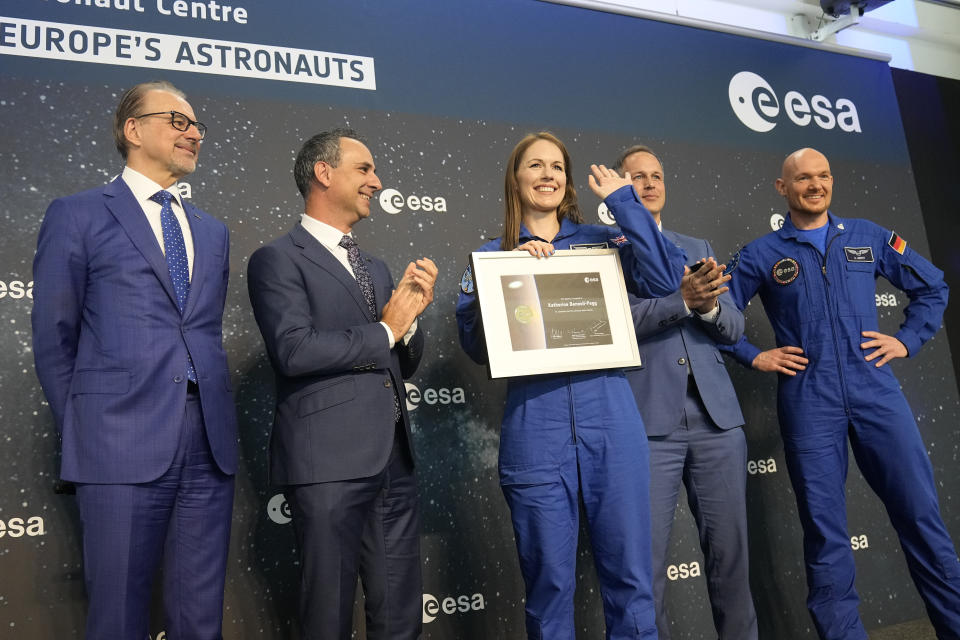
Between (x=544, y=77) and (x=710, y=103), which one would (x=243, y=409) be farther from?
(x=710, y=103)

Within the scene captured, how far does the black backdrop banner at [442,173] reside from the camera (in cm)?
257

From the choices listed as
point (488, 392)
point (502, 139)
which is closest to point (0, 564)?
point (488, 392)

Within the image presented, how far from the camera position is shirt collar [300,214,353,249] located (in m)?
2.20

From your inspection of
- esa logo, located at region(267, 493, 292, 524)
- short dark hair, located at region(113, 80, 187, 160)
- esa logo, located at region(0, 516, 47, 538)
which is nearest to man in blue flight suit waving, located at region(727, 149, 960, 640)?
esa logo, located at region(267, 493, 292, 524)

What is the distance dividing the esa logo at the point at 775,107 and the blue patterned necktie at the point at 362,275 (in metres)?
2.50

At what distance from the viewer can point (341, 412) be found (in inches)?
77.3

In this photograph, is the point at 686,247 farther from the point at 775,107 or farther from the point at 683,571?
the point at 775,107

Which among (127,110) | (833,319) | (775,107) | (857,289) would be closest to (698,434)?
(833,319)

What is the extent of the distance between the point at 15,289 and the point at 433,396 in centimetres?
148

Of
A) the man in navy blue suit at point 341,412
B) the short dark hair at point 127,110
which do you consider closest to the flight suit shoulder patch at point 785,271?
the man in navy blue suit at point 341,412

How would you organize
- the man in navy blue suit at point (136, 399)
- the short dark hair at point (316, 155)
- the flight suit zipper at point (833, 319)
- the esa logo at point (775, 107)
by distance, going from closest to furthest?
the man in navy blue suit at point (136, 399) → the short dark hair at point (316, 155) → the flight suit zipper at point (833, 319) → the esa logo at point (775, 107)

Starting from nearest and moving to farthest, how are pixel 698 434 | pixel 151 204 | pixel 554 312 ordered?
pixel 151 204 → pixel 554 312 → pixel 698 434

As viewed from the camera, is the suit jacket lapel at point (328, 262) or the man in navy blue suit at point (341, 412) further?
the suit jacket lapel at point (328, 262)

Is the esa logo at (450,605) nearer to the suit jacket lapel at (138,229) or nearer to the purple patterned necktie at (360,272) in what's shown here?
the purple patterned necktie at (360,272)
